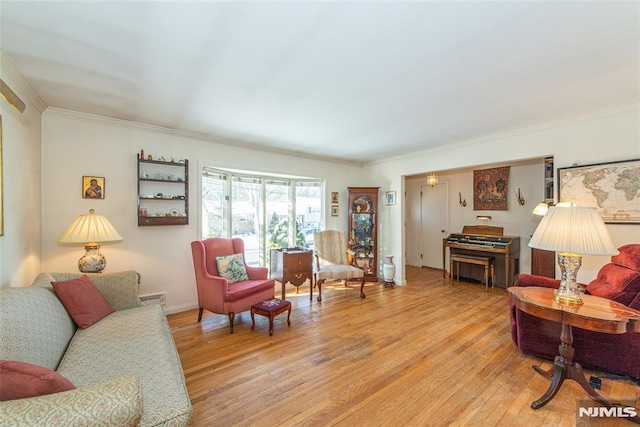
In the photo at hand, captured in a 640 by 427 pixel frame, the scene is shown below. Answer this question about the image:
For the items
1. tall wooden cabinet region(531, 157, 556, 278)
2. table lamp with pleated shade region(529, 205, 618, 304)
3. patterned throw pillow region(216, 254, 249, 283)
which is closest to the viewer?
table lamp with pleated shade region(529, 205, 618, 304)

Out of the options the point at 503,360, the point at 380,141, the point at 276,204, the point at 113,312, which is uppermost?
the point at 380,141

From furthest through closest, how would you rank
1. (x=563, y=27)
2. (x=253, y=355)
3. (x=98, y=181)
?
(x=98, y=181) → (x=253, y=355) → (x=563, y=27)

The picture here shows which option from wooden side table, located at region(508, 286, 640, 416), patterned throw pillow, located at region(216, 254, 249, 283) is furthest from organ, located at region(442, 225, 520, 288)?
patterned throw pillow, located at region(216, 254, 249, 283)

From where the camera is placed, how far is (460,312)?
3613 millimetres

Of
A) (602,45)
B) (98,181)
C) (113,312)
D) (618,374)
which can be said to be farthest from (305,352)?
(602,45)

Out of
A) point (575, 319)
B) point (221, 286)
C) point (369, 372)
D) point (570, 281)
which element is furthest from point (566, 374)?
point (221, 286)

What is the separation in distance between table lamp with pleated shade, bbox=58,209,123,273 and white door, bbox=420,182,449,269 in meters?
6.07

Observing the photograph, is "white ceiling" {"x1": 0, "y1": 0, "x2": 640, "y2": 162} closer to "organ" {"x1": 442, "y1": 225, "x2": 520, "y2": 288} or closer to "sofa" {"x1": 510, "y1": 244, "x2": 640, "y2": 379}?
"sofa" {"x1": 510, "y1": 244, "x2": 640, "y2": 379}

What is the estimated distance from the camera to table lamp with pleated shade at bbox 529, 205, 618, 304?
5.98 ft

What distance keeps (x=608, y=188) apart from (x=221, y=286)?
4318 millimetres

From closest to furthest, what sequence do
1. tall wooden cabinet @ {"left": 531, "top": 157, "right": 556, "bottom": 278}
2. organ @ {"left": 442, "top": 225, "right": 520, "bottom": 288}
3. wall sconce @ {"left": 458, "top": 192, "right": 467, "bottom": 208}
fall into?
1. tall wooden cabinet @ {"left": 531, "top": 157, "right": 556, "bottom": 278}
2. organ @ {"left": 442, "top": 225, "right": 520, "bottom": 288}
3. wall sconce @ {"left": 458, "top": 192, "right": 467, "bottom": 208}

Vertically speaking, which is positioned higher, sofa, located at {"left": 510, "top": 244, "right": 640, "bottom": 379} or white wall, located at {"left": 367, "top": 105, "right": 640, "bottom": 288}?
white wall, located at {"left": 367, "top": 105, "right": 640, "bottom": 288}

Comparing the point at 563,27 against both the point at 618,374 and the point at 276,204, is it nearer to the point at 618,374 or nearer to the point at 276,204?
the point at 618,374

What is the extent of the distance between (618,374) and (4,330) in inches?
165
